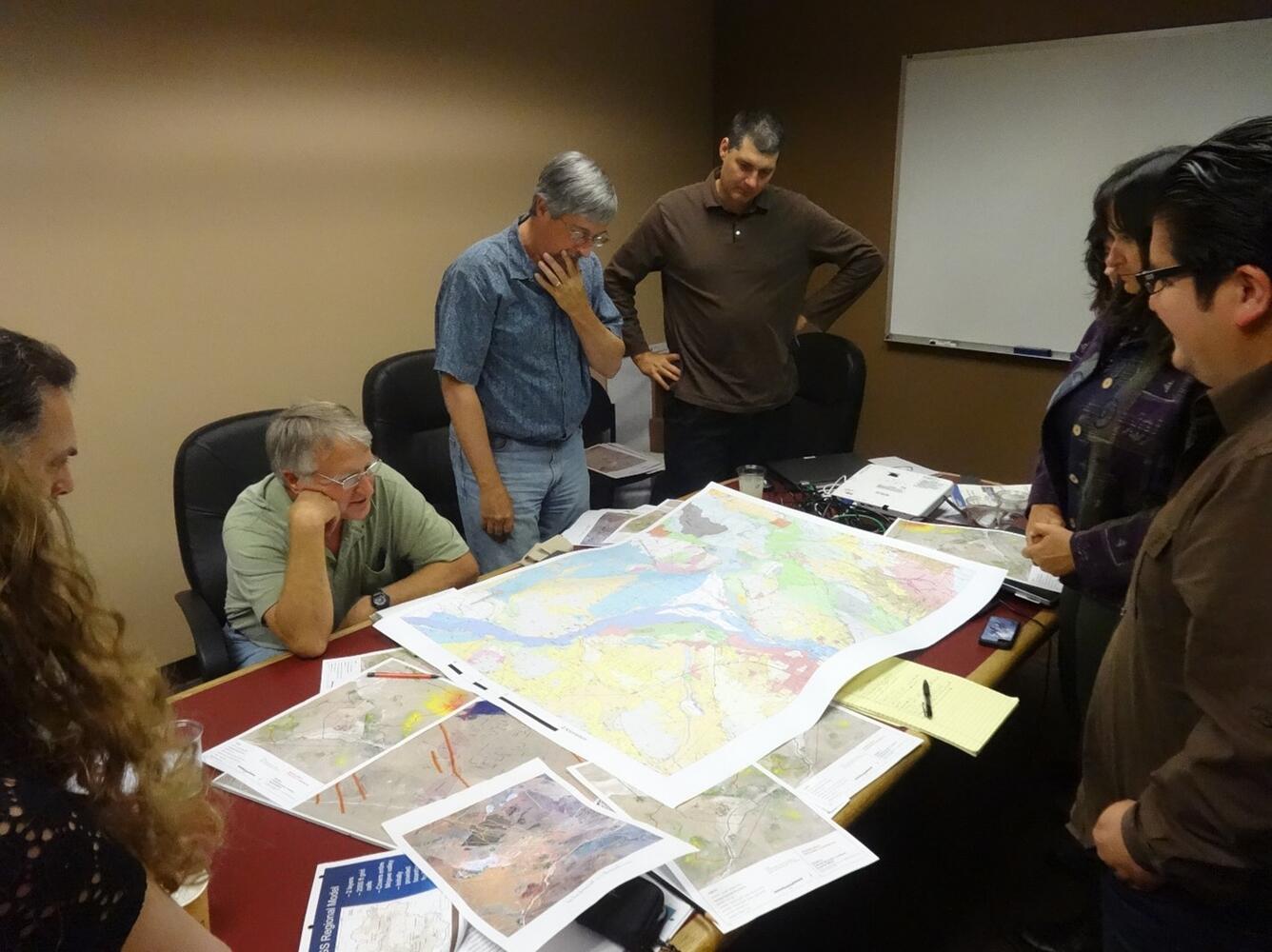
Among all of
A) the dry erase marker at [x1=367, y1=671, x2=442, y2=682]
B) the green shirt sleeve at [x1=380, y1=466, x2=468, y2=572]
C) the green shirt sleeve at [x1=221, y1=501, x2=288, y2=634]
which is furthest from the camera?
the green shirt sleeve at [x1=380, y1=466, x2=468, y2=572]

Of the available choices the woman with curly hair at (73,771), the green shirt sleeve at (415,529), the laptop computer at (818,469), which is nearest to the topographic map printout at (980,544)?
the laptop computer at (818,469)

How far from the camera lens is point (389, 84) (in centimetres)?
278

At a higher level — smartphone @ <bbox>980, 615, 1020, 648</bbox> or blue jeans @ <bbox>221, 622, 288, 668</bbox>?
smartphone @ <bbox>980, 615, 1020, 648</bbox>

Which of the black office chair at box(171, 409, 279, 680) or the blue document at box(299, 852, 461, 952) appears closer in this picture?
the blue document at box(299, 852, 461, 952)

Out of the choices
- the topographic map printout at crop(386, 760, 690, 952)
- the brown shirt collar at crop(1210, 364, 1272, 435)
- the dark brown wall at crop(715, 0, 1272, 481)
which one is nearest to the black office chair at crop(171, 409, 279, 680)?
the topographic map printout at crop(386, 760, 690, 952)

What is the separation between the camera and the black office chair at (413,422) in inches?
95.3

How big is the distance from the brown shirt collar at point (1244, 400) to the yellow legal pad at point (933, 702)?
508 millimetres

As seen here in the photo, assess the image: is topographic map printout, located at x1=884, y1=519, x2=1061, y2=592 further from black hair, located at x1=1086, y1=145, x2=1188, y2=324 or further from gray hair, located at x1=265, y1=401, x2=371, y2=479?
gray hair, located at x1=265, y1=401, x2=371, y2=479

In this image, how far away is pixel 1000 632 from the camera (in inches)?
56.0

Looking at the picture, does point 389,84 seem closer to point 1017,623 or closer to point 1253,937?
point 1017,623

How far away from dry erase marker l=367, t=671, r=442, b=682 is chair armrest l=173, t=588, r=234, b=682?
549mm

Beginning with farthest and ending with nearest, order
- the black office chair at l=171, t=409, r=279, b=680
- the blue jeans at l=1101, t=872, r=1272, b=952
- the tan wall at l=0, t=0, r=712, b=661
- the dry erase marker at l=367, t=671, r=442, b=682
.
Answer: the tan wall at l=0, t=0, r=712, b=661
the black office chair at l=171, t=409, r=279, b=680
the dry erase marker at l=367, t=671, r=442, b=682
the blue jeans at l=1101, t=872, r=1272, b=952

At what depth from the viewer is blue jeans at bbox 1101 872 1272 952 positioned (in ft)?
2.95

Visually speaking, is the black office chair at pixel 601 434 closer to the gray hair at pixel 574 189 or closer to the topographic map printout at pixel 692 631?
the gray hair at pixel 574 189
